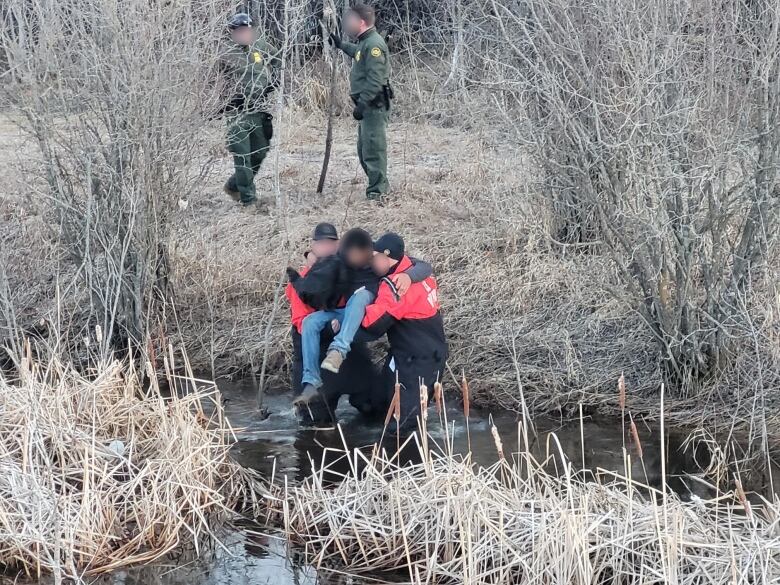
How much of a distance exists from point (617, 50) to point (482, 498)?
2839mm

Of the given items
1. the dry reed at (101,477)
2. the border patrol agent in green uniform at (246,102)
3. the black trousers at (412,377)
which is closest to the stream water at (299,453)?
the dry reed at (101,477)

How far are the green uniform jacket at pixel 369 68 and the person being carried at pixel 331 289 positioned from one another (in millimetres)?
3953

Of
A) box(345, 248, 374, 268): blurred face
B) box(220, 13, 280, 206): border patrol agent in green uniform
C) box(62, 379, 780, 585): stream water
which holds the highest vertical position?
box(220, 13, 280, 206): border patrol agent in green uniform

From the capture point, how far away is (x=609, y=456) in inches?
248

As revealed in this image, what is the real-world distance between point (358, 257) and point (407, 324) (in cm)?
55

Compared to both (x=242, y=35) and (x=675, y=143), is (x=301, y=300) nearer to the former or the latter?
(x=675, y=143)

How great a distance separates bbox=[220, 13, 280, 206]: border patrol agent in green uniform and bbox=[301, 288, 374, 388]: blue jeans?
217 centimetres

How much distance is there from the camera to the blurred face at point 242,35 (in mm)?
9766

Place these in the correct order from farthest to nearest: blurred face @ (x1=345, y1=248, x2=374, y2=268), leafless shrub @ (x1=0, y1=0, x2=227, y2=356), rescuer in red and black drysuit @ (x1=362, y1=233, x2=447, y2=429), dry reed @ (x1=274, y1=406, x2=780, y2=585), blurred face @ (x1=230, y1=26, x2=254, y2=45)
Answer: blurred face @ (x1=230, y1=26, x2=254, y2=45), leafless shrub @ (x1=0, y1=0, x2=227, y2=356), blurred face @ (x1=345, y1=248, x2=374, y2=268), rescuer in red and black drysuit @ (x1=362, y1=233, x2=447, y2=429), dry reed @ (x1=274, y1=406, x2=780, y2=585)

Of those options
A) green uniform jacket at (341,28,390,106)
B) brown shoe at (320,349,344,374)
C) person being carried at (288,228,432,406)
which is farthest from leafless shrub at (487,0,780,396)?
green uniform jacket at (341,28,390,106)

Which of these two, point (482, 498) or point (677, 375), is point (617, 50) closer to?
point (677, 375)

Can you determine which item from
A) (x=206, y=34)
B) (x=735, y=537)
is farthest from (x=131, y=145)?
(x=735, y=537)

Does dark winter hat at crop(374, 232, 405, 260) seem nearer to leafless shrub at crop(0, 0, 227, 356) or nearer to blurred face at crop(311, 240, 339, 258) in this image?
blurred face at crop(311, 240, 339, 258)

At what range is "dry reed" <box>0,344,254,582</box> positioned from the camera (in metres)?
5.02
